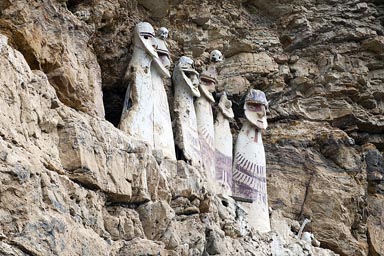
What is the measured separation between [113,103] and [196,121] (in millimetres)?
814

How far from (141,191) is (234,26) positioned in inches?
174

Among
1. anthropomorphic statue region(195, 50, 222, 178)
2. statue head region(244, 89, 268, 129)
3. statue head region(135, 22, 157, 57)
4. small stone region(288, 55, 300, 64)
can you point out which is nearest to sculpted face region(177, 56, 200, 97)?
anthropomorphic statue region(195, 50, 222, 178)

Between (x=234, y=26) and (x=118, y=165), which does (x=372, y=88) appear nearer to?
(x=234, y=26)

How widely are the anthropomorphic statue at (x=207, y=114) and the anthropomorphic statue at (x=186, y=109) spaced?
135 mm

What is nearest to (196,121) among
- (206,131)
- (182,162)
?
(206,131)

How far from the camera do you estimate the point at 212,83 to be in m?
9.61

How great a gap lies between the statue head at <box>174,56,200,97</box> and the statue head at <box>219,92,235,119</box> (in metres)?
0.52

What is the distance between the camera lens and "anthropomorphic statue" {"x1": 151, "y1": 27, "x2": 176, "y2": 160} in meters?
8.16

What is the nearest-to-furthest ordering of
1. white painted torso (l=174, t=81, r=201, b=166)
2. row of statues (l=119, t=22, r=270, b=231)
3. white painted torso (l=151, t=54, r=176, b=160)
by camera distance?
white painted torso (l=151, t=54, r=176, b=160), row of statues (l=119, t=22, r=270, b=231), white painted torso (l=174, t=81, r=201, b=166)

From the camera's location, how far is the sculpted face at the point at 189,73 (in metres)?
9.12

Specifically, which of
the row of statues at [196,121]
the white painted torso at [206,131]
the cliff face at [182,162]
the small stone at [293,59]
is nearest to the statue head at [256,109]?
the row of statues at [196,121]

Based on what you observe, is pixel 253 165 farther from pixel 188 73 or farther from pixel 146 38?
pixel 146 38

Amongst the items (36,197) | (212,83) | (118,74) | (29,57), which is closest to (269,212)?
(212,83)

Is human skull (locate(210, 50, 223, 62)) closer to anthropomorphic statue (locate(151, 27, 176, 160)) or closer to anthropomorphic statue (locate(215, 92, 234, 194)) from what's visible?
anthropomorphic statue (locate(215, 92, 234, 194))
